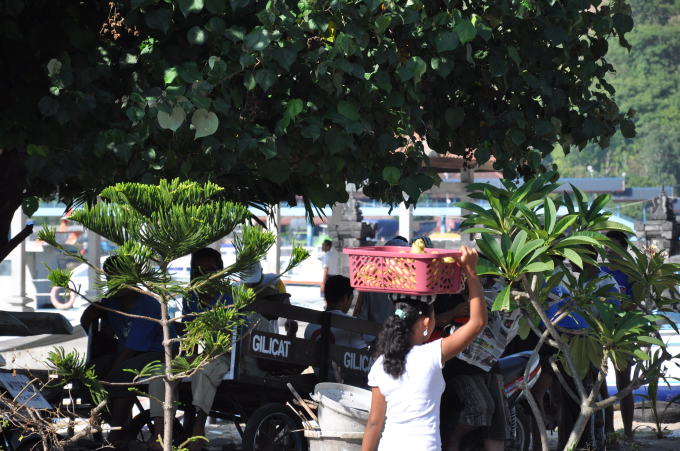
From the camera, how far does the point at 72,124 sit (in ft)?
20.1

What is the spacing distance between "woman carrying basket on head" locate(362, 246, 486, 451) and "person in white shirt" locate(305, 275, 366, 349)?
9.84 feet

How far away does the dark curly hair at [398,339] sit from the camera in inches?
161

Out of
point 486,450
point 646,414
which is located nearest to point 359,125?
point 486,450

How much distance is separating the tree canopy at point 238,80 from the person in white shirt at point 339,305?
2.45ft

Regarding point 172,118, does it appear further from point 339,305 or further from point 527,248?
point 339,305

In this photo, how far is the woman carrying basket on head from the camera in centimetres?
404

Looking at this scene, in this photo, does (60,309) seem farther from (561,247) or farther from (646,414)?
(561,247)

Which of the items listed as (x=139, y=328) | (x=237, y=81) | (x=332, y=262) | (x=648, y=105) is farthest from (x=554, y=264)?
(x=648, y=105)

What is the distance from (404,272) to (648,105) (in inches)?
5231

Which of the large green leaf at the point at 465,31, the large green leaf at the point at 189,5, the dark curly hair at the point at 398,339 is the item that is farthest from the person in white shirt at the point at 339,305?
the dark curly hair at the point at 398,339

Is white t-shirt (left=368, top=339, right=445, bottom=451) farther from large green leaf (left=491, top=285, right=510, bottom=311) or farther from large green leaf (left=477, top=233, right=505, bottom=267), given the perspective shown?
large green leaf (left=477, top=233, right=505, bottom=267)

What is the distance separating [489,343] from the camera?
5.86 metres

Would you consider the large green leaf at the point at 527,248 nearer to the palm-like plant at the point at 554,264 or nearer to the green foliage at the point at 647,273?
the palm-like plant at the point at 554,264

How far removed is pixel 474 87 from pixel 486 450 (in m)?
2.99
